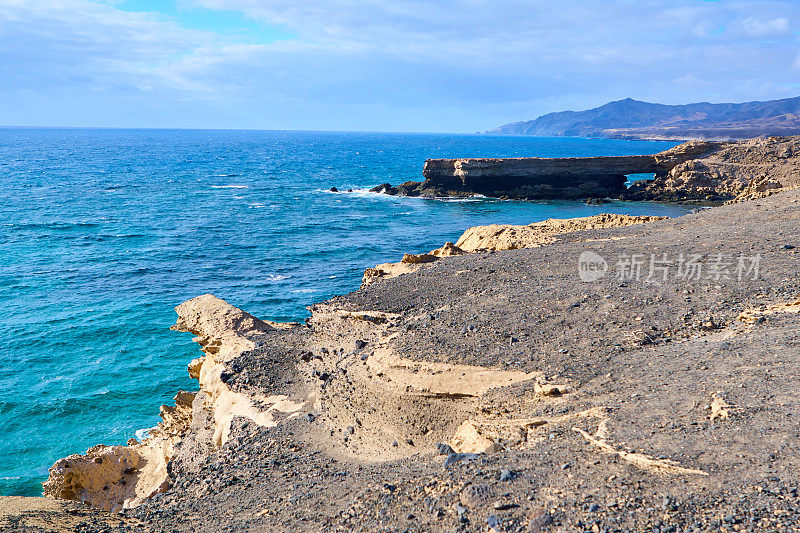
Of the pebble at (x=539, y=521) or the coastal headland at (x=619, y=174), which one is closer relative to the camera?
the pebble at (x=539, y=521)

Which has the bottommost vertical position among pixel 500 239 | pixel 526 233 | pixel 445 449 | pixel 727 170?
pixel 445 449

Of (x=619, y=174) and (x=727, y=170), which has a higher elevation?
(x=727, y=170)

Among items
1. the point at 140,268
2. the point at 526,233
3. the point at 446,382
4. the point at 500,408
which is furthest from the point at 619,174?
the point at 500,408

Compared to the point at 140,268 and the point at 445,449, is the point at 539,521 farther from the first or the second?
the point at 140,268

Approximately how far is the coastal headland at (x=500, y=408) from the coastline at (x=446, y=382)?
4 cm

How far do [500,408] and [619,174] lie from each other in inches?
2398

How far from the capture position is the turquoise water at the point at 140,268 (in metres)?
19.6

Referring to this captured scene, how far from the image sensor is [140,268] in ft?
113

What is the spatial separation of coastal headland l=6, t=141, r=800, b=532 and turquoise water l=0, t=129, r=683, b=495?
505 cm

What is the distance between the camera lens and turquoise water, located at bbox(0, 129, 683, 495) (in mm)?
19609

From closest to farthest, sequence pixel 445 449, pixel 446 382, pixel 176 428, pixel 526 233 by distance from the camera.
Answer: pixel 445 449
pixel 446 382
pixel 176 428
pixel 526 233

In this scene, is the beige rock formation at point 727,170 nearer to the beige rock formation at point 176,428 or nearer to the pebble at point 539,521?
the beige rock formation at point 176,428

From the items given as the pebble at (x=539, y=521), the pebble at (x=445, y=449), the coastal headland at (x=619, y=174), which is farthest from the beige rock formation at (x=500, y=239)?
the coastal headland at (x=619, y=174)

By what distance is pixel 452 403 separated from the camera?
1041 centimetres
